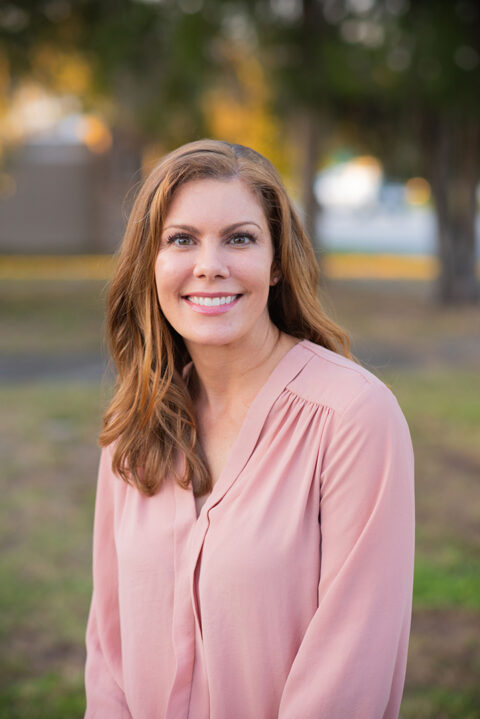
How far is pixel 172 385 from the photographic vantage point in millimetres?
2082

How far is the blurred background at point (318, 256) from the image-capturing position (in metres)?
3.85

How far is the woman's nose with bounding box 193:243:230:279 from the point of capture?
5.84 feet

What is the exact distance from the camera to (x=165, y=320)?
6.85 feet

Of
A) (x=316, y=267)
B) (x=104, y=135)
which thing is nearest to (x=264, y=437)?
(x=316, y=267)

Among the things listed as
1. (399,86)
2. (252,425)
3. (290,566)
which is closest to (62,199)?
(399,86)

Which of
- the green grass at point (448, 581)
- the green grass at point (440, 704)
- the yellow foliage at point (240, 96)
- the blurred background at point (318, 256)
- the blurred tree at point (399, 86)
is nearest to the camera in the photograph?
the green grass at point (440, 704)

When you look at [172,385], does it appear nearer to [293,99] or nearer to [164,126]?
[293,99]

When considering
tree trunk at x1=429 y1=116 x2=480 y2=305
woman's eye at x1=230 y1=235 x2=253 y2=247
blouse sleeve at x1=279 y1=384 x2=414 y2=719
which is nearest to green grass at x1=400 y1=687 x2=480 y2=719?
blouse sleeve at x1=279 y1=384 x2=414 y2=719

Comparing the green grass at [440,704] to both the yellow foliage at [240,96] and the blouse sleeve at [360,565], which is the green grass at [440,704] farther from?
the yellow foliage at [240,96]

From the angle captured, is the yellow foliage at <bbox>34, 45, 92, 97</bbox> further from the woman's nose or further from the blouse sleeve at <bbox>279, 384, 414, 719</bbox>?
the blouse sleeve at <bbox>279, 384, 414, 719</bbox>

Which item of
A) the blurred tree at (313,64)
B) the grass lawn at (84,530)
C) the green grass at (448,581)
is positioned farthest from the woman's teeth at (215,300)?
the blurred tree at (313,64)

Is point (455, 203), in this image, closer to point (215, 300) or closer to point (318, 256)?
point (318, 256)

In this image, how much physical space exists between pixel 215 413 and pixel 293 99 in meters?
11.6

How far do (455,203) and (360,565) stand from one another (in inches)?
522
